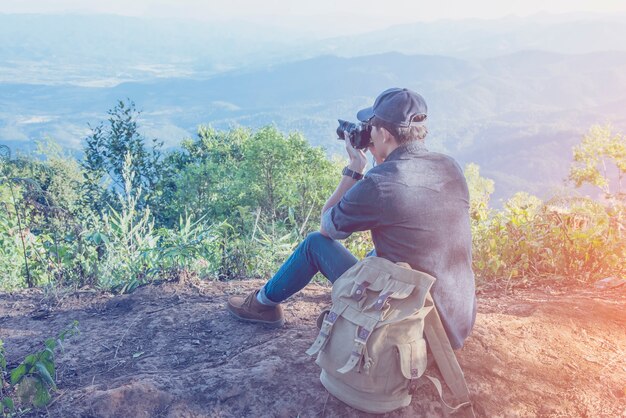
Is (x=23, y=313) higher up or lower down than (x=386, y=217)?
lower down

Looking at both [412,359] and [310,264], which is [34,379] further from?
[412,359]

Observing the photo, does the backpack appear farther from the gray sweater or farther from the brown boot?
the brown boot

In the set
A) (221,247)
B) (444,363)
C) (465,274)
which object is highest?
(465,274)

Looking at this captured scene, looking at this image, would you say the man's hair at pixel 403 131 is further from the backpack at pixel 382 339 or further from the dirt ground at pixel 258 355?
the dirt ground at pixel 258 355

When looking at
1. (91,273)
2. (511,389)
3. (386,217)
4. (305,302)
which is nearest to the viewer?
(386,217)

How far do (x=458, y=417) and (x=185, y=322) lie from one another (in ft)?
5.76

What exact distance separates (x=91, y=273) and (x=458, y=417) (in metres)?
2.87

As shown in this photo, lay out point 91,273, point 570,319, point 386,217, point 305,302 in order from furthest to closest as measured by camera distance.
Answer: point 91,273 < point 305,302 < point 570,319 < point 386,217

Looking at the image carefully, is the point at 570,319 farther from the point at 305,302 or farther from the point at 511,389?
the point at 305,302

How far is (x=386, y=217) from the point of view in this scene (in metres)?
2.27

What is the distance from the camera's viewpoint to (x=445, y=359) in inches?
89.5

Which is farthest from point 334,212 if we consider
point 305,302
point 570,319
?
point 570,319

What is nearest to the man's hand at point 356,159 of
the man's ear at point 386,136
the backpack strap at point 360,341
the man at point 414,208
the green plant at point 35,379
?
the man at point 414,208

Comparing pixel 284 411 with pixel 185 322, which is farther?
pixel 185 322
